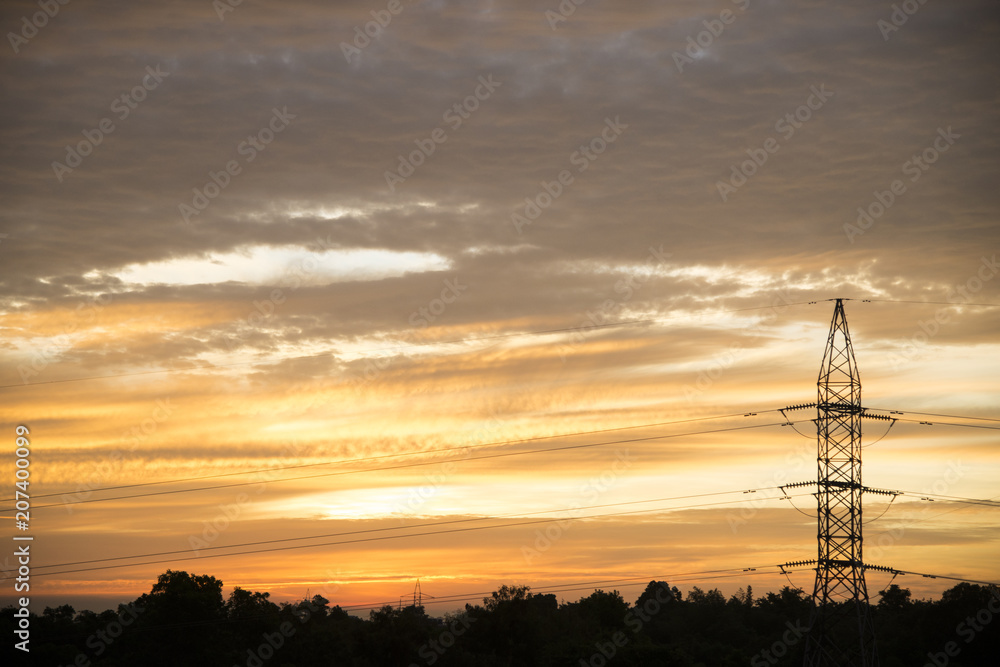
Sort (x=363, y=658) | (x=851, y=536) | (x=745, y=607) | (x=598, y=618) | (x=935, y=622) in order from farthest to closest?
(x=745, y=607) < (x=598, y=618) < (x=935, y=622) < (x=363, y=658) < (x=851, y=536)

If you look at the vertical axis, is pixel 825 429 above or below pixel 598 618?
above

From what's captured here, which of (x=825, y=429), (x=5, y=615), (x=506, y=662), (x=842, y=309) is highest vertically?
(x=842, y=309)

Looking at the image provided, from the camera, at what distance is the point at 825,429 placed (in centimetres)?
5641

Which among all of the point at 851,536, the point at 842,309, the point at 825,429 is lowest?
the point at 851,536

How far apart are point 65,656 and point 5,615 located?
300 inches

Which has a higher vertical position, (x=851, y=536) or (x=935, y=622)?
(x=851, y=536)

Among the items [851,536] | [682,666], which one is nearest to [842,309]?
[851,536]

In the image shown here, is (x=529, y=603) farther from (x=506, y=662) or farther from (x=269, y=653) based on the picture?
(x=269, y=653)

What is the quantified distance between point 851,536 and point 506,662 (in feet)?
154

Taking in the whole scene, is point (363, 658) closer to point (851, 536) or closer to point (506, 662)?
point (506, 662)

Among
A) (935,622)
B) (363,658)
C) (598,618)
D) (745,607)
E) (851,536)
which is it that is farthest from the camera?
(745,607)

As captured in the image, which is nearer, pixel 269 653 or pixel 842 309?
pixel 842 309

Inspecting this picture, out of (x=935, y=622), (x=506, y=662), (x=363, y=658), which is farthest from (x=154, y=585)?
(x=935, y=622)

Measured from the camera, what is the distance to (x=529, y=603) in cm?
9906
